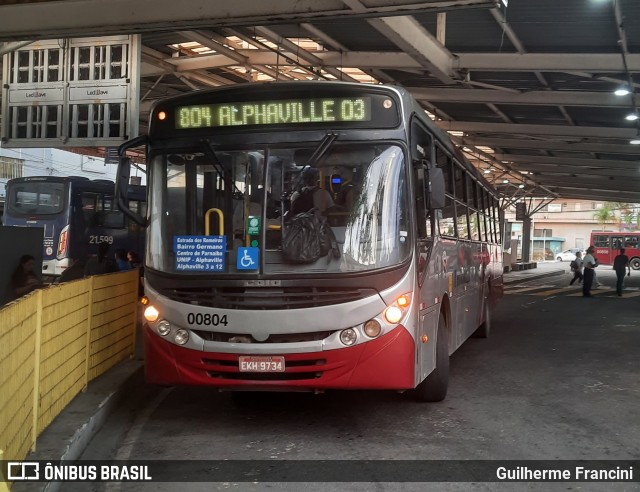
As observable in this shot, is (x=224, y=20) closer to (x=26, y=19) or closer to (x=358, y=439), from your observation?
(x=26, y=19)

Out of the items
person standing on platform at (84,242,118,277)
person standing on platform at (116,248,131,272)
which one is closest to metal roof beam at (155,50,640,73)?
person standing on platform at (116,248,131,272)

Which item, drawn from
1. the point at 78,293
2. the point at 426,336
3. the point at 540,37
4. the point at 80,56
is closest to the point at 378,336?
the point at 426,336

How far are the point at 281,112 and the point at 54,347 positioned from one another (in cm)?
292

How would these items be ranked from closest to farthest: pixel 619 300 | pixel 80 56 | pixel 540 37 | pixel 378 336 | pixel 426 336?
pixel 378 336 → pixel 426 336 → pixel 80 56 → pixel 540 37 → pixel 619 300

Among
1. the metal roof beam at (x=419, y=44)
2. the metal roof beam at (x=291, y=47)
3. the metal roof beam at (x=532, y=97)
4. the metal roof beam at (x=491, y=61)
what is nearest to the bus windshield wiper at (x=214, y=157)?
the metal roof beam at (x=419, y=44)

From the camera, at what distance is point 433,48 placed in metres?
13.8

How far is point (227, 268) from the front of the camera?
638cm

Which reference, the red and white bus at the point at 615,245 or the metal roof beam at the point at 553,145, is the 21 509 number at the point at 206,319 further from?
the red and white bus at the point at 615,245

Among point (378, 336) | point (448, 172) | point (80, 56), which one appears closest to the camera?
point (378, 336)

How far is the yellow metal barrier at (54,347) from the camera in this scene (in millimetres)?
4824

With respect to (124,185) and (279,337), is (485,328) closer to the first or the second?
(279,337)

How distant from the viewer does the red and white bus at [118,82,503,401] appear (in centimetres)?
620

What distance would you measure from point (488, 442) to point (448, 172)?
12.0 ft

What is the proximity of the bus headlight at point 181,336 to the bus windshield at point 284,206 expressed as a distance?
1.77 ft
